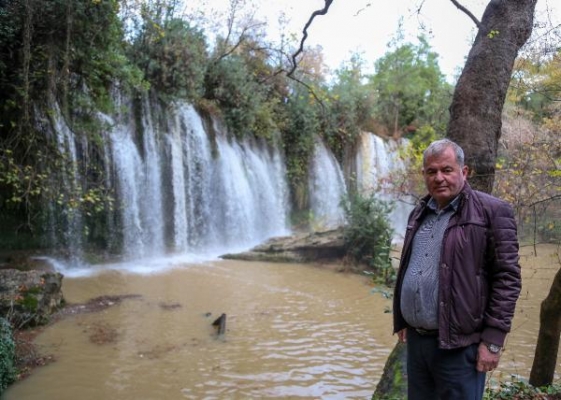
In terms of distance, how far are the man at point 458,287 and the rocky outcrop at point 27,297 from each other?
222 inches

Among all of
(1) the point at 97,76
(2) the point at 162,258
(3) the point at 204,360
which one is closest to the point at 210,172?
(2) the point at 162,258

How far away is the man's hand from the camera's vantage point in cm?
209

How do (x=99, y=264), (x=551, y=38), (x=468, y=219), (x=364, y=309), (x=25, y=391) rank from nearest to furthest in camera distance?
(x=468, y=219) < (x=25, y=391) < (x=551, y=38) < (x=364, y=309) < (x=99, y=264)

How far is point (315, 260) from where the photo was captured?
12797 millimetres

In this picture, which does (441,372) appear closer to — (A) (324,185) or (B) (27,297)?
(B) (27,297)

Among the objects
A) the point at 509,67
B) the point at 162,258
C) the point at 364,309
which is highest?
the point at 509,67

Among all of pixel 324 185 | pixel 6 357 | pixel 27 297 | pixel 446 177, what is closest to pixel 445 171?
pixel 446 177

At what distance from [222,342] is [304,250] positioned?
263 inches

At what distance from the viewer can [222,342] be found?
21.2 feet

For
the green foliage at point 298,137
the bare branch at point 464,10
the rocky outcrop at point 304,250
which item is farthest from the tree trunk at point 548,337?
the green foliage at point 298,137

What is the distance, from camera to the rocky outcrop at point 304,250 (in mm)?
12781

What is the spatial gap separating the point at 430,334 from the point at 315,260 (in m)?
10.6

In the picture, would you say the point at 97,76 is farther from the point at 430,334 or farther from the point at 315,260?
the point at 430,334

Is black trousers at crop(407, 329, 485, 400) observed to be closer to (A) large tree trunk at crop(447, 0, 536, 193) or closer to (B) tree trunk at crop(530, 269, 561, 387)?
(A) large tree trunk at crop(447, 0, 536, 193)
